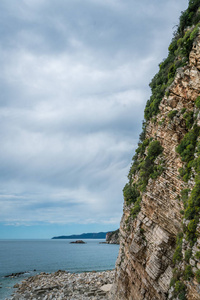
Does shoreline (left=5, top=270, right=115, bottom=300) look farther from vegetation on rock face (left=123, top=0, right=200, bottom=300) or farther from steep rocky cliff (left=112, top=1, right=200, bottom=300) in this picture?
vegetation on rock face (left=123, top=0, right=200, bottom=300)

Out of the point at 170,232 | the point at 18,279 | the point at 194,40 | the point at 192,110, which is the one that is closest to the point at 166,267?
the point at 170,232

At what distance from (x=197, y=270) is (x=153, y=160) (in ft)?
33.0

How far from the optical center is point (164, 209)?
61.3ft

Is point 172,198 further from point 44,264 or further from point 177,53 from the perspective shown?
point 44,264

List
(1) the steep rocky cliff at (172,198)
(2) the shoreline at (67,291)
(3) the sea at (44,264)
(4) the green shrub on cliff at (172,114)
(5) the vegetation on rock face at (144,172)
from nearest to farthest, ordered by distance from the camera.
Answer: (1) the steep rocky cliff at (172,198) → (4) the green shrub on cliff at (172,114) → (5) the vegetation on rock face at (144,172) → (2) the shoreline at (67,291) → (3) the sea at (44,264)

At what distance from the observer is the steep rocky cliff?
50.0ft

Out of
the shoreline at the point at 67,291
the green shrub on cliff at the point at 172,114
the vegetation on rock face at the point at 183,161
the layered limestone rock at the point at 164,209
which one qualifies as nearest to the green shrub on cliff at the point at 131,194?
the vegetation on rock face at the point at 183,161

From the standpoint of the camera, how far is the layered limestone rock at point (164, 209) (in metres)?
18.0

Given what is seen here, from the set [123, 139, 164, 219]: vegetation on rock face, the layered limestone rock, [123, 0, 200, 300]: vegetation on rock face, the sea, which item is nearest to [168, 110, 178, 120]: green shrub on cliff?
[123, 0, 200, 300]: vegetation on rock face

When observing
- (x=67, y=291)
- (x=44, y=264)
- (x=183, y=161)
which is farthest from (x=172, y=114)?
(x=44, y=264)

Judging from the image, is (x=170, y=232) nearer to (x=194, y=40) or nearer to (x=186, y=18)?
(x=194, y=40)

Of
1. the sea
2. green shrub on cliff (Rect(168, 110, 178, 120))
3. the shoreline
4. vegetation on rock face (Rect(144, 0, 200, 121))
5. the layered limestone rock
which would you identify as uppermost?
vegetation on rock face (Rect(144, 0, 200, 121))

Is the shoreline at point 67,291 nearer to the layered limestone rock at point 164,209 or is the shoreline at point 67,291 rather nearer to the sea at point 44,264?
the sea at point 44,264

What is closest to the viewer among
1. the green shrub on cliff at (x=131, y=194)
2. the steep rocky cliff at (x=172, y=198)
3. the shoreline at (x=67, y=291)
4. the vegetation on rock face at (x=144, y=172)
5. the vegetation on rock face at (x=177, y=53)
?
the steep rocky cliff at (x=172, y=198)
